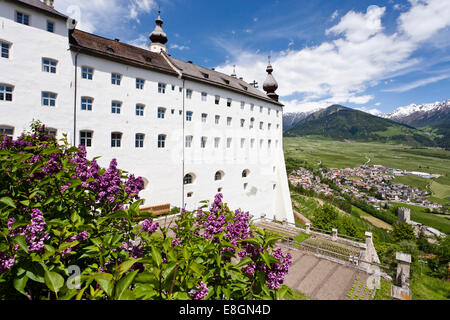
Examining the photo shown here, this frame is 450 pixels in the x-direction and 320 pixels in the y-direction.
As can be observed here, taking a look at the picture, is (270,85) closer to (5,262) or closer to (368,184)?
(5,262)

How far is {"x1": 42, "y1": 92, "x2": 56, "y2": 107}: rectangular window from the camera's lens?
15.9 metres

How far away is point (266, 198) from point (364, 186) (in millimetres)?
134267

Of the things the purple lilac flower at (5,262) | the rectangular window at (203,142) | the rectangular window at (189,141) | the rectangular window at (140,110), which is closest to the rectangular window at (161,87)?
the rectangular window at (140,110)

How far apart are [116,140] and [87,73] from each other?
6.18 m

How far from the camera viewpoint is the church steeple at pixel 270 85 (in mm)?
38906

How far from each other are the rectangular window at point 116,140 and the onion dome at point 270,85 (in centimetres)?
2865

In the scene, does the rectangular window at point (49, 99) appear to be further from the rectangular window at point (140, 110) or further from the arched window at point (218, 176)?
the arched window at point (218, 176)

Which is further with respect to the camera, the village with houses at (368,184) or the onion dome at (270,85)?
the village with houses at (368,184)

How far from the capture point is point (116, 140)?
19.6 metres

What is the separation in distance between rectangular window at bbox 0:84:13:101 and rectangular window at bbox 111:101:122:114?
21.9 ft

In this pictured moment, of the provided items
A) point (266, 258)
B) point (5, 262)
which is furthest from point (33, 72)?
point (266, 258)
